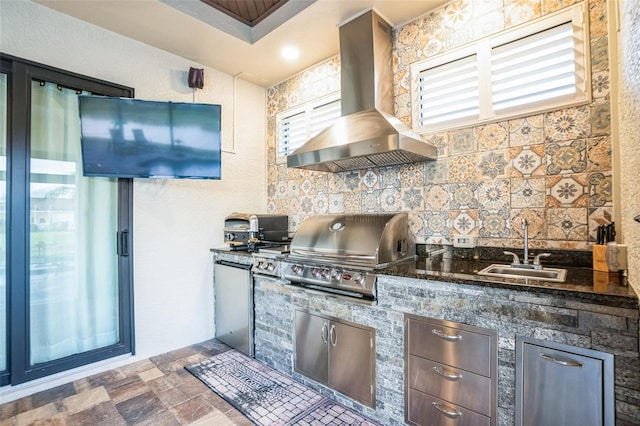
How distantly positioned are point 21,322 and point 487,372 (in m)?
3.11

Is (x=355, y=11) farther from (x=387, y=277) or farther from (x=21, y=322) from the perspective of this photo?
(x=21, y=322)

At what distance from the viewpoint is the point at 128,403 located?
213 centimetres

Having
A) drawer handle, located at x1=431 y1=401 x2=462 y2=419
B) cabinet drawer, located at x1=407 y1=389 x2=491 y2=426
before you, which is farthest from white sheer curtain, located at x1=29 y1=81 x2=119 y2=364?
drawer handle, located at x1=431 y1=401 x2=462 y2=419

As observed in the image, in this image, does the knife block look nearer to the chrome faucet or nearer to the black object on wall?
the chrome faucet

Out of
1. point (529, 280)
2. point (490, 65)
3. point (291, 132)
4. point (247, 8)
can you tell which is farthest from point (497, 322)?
point (247, 8)

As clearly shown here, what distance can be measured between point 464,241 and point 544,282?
80 centimetres

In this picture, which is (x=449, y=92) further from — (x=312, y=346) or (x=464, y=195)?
(x=312, y=346)

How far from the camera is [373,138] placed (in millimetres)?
2068

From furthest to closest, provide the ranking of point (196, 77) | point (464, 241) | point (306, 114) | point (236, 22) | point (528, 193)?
point (306, 114) < point (196, 77) < point (236, 22) < point (464, 241) < point (528, 193)

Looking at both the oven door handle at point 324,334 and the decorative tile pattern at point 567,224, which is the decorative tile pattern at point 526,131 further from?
the oven door handle at point 324,334

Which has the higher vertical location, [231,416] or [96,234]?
[96,234]

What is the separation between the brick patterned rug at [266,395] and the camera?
6.33 feet

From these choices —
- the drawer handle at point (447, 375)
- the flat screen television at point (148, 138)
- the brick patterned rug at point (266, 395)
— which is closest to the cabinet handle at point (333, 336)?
the brick patterned rug at point (266, 395)

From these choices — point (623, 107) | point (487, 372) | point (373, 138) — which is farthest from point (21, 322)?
point (623, 107)
